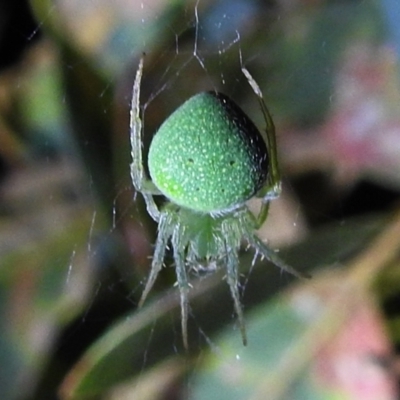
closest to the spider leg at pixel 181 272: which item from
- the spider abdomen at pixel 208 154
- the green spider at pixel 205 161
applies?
the green spider at pixel 205 161

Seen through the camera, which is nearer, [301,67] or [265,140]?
[265,140]

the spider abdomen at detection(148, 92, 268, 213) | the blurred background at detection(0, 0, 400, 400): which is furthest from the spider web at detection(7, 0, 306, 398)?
the spider abdomen at detection(148, 92, 268, 213)

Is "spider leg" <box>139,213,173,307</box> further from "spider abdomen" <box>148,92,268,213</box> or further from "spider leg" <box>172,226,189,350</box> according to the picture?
"spider abdomen" <box>148,92,268,213</box>

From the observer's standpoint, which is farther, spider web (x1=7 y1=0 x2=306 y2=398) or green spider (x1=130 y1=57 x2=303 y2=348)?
spider web (x1=7 y1=0 x2=306 y2=398)

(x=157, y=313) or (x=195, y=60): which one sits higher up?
(x=195, y=60)

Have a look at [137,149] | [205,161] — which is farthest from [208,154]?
[137,149]

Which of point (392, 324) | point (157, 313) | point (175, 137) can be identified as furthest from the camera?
point (392, 324)

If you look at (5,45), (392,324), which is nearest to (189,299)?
(392,324)

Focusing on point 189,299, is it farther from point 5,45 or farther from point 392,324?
point 5,45
